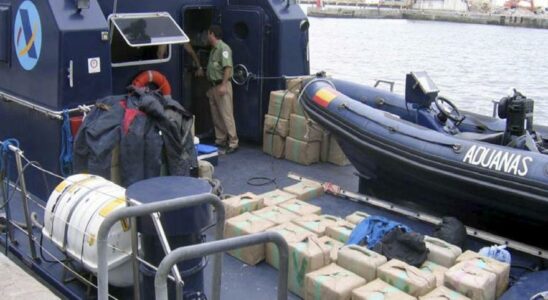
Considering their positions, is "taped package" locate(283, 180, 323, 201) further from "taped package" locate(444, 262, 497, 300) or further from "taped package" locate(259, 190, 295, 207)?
"taped package" locate(444, 262, 497, 300)

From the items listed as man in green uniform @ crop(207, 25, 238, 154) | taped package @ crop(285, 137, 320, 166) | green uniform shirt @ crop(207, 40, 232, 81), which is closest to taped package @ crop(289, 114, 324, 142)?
taped package @ crop(285, 137, 320, 166)

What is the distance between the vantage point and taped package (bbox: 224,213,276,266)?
3.69m

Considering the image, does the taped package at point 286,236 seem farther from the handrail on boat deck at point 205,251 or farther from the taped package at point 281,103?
the taped package at point 281,103

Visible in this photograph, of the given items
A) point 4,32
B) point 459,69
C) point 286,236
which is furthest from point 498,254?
point 459,69

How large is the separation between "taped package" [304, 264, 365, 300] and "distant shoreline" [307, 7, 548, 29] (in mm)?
58144

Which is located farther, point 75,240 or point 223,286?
point 223,286

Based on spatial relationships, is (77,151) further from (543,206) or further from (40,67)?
(543,206)

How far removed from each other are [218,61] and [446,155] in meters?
2.62

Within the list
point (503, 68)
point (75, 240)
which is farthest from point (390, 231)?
point (503, 68)

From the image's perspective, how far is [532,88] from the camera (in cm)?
1642

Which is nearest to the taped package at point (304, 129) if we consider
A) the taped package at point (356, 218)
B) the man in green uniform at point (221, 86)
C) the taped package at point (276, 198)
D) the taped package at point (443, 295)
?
the man in green uniform at point (221, 86)

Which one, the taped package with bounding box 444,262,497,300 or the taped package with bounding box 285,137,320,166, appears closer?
the taped package with bounding box 444,262,497,300

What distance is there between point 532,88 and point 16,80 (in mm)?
14936

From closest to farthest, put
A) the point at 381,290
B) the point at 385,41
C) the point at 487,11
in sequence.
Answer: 1. the point at 381,290
2. the point at 385,41
3. the point at 487,11
